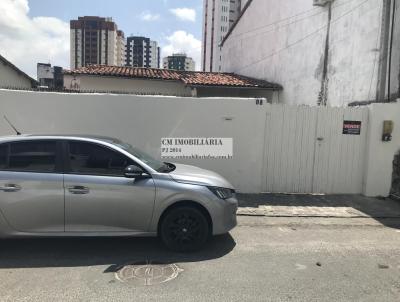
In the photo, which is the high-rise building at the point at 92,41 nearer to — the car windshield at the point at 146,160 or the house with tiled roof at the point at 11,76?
the house with tiled roof at the point at 11,76

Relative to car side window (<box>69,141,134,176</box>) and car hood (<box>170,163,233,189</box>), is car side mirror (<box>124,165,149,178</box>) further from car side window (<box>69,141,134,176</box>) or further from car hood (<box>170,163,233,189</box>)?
car hood (<box>170,163,233,189</box>)

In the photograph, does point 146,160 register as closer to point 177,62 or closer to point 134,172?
point 134,172

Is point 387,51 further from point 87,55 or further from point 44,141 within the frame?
point 87,55

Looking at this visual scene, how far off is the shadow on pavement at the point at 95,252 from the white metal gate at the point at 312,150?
3.83 metres

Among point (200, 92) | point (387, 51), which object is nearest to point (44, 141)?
point (387, 51)

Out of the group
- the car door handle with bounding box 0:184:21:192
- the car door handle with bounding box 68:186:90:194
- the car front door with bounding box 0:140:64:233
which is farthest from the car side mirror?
the car door handle with bounding box 0:184:21:192

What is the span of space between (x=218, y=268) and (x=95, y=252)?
5.66 ft

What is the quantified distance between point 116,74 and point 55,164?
14279 mm

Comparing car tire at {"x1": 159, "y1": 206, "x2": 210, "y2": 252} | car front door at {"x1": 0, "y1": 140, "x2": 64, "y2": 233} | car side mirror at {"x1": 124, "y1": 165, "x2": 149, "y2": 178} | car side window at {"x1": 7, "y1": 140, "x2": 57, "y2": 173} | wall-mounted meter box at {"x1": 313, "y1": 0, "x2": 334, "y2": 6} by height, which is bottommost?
car tire at {"x1": 159, "y1": 206, "x2": 210, "y2": 252}

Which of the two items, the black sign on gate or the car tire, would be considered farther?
the black sign on gate

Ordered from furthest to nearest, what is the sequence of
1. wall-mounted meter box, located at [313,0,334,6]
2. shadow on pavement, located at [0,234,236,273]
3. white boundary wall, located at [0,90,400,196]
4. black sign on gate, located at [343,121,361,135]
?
1. wall-mounted meter box, located at [313,0,334,6]
2. black sign on gate, located at [343,121,361,135]
3. white boundary wall, located at [0,90,400,196]
4. shadow on pavement, located at [0,234,236,273]

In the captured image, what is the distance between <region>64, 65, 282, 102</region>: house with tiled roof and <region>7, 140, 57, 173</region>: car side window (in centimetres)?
1298

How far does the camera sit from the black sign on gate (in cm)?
937

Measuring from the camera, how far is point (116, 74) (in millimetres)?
18766
